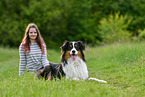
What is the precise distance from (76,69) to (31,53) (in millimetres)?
1692

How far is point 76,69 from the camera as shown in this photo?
5.41 meters

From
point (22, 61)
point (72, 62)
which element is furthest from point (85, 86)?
point (22, 61)

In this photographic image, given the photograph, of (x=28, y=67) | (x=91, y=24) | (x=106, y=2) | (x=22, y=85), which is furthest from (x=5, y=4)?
(x=22, y=85)

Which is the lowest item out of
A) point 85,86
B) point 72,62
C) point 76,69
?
point 85,86

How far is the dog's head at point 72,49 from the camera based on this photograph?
5305 mm

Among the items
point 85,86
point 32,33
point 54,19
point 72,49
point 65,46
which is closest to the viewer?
point 85,86

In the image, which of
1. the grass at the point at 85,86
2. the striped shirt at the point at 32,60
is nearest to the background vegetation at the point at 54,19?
the grass at the point at 85,86

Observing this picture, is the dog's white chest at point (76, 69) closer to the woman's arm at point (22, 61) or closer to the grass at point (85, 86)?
the grass at point (85, 86)

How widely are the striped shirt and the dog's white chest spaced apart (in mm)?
1025

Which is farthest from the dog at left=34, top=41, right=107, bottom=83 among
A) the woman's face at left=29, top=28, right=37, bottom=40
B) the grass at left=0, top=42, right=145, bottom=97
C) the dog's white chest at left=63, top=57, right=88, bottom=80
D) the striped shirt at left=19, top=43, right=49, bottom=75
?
the woman's face at left=29, top=28, right=37, bottom=40

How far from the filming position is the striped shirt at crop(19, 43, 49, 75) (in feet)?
20.3

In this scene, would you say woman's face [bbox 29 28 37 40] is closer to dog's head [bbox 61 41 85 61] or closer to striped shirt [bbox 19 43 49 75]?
striped shirt [bbox 19 43 49 75]

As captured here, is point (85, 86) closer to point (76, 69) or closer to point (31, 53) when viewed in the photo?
point (76, 69)

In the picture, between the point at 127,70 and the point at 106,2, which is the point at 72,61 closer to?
the point at 127,70
